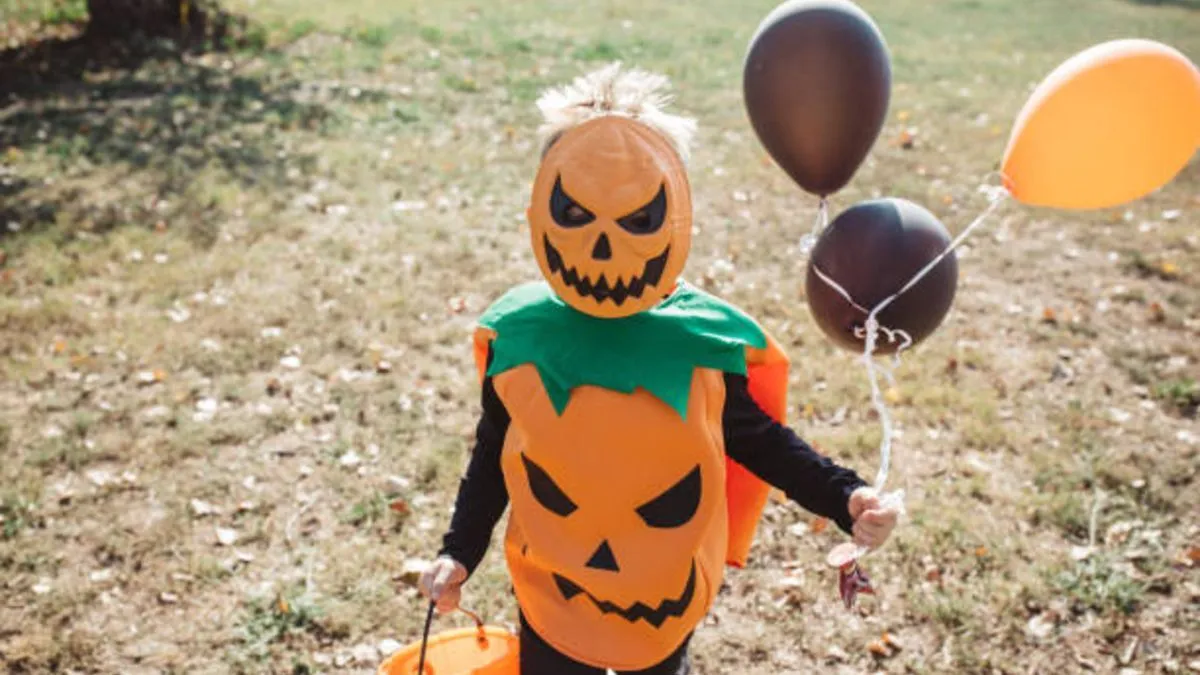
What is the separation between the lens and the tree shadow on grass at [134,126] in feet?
20.7

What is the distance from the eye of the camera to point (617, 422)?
1921mm

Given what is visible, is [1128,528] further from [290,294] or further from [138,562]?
[290,294]

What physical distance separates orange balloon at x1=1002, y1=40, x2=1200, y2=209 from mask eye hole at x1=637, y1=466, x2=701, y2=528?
104 cm

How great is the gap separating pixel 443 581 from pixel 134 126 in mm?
6781

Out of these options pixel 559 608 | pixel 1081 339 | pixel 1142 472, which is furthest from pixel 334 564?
pixel 1081 339

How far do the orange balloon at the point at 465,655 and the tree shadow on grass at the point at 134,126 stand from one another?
15.2ft

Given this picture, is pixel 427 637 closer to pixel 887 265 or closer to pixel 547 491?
pixel 547 491

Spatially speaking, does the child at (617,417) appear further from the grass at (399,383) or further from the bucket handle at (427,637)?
the grass at (399,383)

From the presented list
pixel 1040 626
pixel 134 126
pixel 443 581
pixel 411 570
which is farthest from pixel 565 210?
pixel 134 126

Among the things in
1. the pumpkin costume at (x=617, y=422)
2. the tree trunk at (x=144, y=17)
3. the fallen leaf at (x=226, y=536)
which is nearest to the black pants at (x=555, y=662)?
the pumpkin costume at (x=617, y=422)

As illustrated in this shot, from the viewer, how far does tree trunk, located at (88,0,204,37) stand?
958cm

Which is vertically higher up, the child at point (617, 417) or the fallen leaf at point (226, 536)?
the child at point (617, 417)

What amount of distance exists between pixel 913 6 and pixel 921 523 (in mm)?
11969

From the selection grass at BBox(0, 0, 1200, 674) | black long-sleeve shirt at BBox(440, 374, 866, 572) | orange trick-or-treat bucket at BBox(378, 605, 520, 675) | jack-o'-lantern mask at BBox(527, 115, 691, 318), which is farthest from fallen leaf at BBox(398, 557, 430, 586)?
jack-o'-lantern mask at BBox(527, 115, 691, 318)
